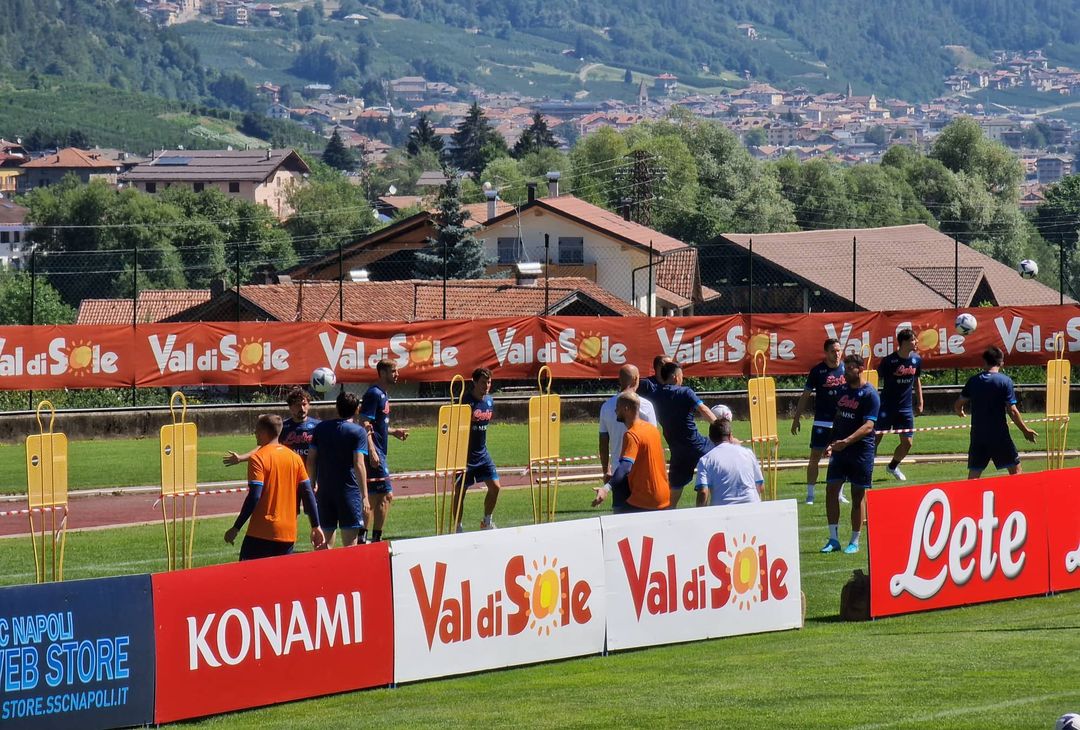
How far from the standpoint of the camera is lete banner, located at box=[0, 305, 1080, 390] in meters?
26.9

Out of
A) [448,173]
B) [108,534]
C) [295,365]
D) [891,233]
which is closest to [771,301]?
[448,173]

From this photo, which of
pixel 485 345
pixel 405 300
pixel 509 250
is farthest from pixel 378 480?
pixel 509 250

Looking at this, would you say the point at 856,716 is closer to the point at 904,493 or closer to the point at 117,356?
the point at 904,493

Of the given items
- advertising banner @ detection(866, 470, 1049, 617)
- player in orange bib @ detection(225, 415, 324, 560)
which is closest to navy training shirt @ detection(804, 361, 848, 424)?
advertising banner @ detection(866, 470, 1049, 617)

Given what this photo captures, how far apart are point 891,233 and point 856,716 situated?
255 feet

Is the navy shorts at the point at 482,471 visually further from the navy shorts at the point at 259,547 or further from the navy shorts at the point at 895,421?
the navy shorts at the point at 895,421

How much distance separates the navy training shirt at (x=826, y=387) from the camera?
18.1 m

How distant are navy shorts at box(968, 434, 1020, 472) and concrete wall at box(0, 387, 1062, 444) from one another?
955cm

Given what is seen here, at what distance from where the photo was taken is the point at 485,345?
28562 mm

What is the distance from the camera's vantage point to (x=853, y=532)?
15539 millimetres

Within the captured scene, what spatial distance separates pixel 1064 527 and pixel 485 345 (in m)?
15.6

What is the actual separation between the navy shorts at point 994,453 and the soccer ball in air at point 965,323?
11.7 metres

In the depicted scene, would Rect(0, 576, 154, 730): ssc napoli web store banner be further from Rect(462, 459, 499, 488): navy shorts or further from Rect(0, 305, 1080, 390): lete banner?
Rect(0, 305, 1080, 390): lete banner

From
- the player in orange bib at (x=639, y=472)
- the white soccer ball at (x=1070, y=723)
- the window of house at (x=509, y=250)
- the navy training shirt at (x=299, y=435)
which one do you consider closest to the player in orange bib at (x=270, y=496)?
the navy training shirt at (x=299, y=435)
